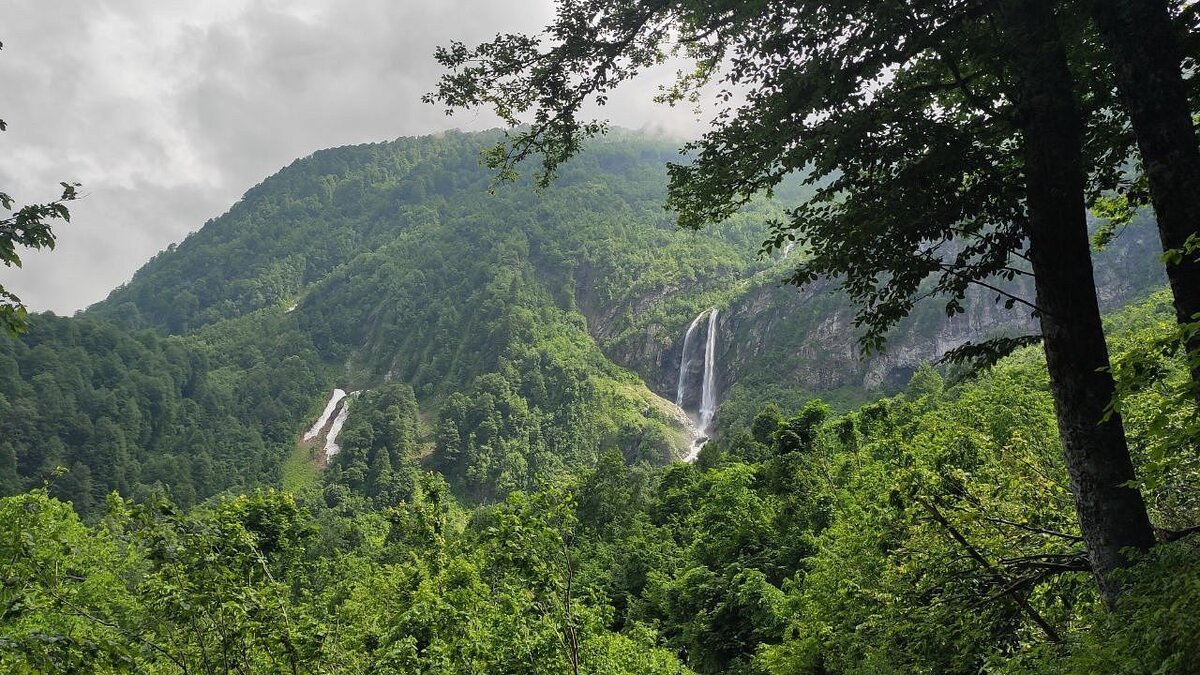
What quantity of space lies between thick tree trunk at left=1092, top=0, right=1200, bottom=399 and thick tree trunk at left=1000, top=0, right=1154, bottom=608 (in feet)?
1.59

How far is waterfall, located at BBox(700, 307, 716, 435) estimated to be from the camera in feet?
481

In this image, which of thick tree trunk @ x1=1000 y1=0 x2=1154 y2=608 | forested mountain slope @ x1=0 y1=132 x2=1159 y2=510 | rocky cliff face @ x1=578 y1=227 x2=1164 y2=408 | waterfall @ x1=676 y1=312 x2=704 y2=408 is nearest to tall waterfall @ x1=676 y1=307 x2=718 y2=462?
waterfall @ x1=676 y1=312 x2=704 y2=408

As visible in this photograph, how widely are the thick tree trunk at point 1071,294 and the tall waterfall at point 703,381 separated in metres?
137

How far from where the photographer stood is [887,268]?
6684 millimetres

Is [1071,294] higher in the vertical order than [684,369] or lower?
lower

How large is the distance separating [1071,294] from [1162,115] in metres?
1.47

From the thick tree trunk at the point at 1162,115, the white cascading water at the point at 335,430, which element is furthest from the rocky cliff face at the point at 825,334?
the thick tree trunk at the point at 1162,115

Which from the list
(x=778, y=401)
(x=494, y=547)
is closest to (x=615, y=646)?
(x=494, y=547)

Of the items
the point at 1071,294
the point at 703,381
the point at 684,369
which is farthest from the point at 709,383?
the point at 1071,294

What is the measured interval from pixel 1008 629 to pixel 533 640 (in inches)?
226

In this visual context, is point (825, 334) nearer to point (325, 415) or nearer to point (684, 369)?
point (684, 369)

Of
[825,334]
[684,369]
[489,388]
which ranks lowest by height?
[684,369]

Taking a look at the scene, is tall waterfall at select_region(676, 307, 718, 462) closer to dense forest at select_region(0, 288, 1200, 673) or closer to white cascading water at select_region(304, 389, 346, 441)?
white cascading water at select_region(304, 389, 346, 441)

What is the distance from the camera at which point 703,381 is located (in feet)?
512
